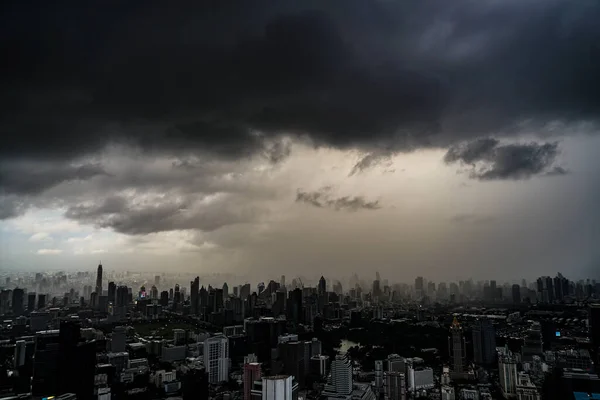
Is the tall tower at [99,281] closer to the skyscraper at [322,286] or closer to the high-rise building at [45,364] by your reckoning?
the high-rise building at [45,364]

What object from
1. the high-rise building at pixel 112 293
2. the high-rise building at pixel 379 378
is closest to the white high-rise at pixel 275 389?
the high-rise building at pixel 379 378

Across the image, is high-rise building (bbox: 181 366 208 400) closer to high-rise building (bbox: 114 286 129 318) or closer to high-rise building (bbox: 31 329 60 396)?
high-rise building (bbox: 31 329 60 396)

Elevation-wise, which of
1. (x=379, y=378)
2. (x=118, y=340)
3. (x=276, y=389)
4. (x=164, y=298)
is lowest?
(x=379, y=378)

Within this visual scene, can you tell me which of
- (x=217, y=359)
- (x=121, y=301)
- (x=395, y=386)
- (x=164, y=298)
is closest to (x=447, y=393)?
(x=395, y=386)

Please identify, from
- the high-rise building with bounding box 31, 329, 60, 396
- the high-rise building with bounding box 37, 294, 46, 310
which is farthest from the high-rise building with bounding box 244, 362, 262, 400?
the high-rise building with bounding box 37, 294, 46, 310

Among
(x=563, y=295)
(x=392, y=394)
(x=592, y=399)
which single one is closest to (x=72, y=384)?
(x=392, y=394)

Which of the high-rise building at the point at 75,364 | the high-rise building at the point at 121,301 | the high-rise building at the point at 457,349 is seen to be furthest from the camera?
the high-rise building at the point at 121,301

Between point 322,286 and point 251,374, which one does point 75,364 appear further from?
point 322,286

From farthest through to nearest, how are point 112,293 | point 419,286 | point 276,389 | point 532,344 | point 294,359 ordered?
point 419,286, point 112,293, point 294,359, point 532,344, point 276,389
